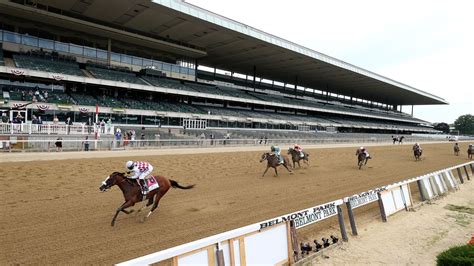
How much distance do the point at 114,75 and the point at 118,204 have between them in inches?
1005

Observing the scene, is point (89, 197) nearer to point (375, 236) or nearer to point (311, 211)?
point (311, 211)

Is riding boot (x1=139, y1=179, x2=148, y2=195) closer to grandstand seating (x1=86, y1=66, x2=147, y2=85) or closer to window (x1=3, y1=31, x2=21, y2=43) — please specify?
grandstand seating (x1=86, y1=66, x2=147, y2=85)

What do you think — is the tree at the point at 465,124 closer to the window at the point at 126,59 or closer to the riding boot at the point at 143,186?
the window at the point at 126,59

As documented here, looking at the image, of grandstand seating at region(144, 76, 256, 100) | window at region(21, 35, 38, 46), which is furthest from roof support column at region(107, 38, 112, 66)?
window at region(21, 35, 38, 46)

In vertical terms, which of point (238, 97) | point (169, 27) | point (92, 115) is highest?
point (169, 27)

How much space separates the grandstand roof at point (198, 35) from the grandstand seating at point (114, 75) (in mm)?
3537

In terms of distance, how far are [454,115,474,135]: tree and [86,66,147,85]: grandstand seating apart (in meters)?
133

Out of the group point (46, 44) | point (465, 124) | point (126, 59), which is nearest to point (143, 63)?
point (126, 59)

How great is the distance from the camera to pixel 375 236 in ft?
20.4

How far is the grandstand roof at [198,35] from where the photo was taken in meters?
26.4

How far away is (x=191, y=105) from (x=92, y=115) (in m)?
13.5

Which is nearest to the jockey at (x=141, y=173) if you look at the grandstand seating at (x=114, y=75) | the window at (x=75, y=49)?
the grandstand seating at (x=114, y=75)

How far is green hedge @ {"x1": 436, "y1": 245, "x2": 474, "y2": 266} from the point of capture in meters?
3.42

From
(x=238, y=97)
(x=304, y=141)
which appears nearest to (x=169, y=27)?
(x=238, y=97)
